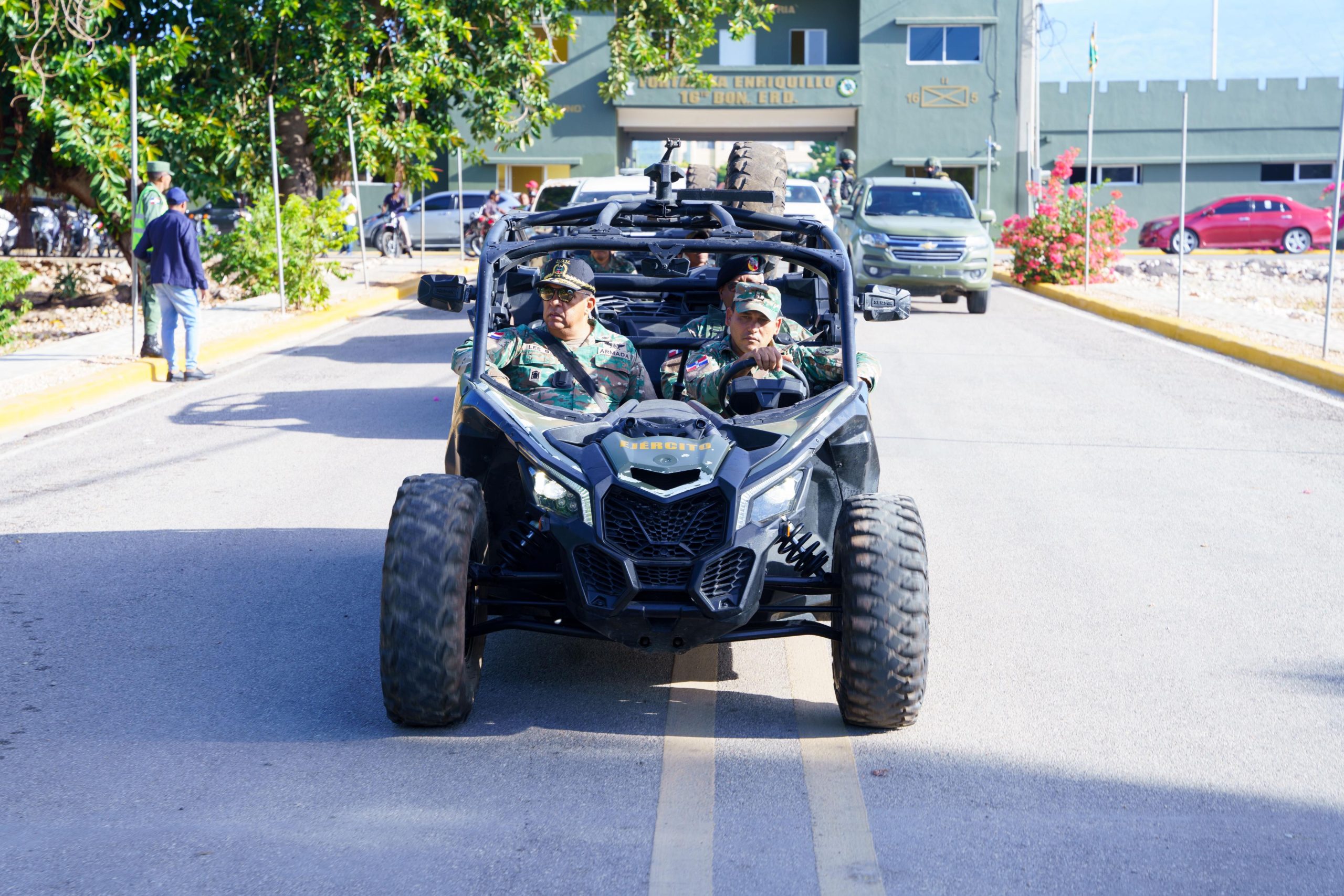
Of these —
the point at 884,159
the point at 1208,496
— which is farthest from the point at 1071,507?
the point at 884,159

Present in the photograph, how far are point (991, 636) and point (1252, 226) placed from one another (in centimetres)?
3787

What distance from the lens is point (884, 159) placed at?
45.5 m

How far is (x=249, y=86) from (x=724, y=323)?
59.1ft

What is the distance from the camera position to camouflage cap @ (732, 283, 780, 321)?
18.7 ft

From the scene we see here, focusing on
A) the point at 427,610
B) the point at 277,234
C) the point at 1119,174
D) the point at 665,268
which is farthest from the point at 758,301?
the point at 1119,174

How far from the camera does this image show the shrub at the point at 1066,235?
2559 cm

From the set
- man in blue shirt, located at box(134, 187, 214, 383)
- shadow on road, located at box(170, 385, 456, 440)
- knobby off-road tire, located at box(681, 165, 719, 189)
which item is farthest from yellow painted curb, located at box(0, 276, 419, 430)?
knobby off-road tire, located at box(681, 165, 719, 189)

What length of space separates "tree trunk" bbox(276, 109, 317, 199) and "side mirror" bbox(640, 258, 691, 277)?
58.2 feet

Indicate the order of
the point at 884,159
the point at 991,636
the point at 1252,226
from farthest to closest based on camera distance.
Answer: the point at 884,159, the point at 1252,226, the point at 991,636

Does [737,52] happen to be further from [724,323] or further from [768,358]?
[768,358]

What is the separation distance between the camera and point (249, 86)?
22.7 m

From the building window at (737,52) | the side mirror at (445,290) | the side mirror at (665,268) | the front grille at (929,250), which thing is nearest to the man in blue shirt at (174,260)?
the side mirror at (665,268)

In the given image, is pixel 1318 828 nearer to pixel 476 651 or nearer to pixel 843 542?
pixel 843 542

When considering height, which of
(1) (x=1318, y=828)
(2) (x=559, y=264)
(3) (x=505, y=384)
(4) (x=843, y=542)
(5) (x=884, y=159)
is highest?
(5) (x=884, y=159)
